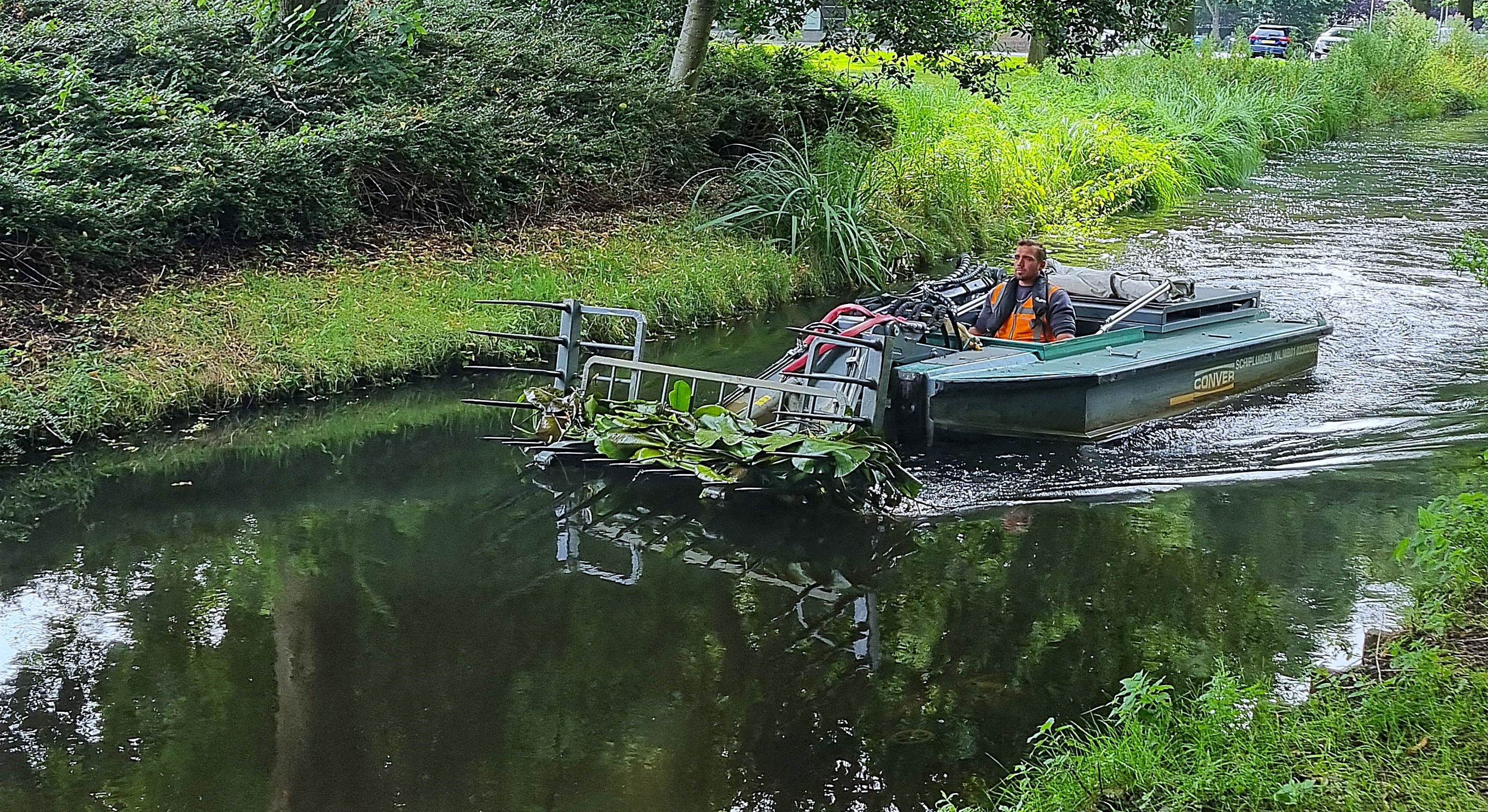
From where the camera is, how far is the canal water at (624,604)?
5.61 meters

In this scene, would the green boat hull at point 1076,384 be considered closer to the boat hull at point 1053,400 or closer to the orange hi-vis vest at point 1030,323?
the boat hull at point 1053,400

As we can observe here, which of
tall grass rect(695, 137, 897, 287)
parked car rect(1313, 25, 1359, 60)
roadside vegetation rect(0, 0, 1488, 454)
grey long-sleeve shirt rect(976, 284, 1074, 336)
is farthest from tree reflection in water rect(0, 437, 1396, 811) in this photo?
parked car rect(1313, 25, 1359, 60)

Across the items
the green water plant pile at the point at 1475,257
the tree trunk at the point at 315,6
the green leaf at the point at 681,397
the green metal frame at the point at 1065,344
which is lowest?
the green metal frame at the point at 1065,344

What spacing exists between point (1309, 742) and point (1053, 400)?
4739 millimetres

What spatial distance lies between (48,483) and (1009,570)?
19.6ft

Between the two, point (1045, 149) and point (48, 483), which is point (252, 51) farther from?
point (1045, 149)

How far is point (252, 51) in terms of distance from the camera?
14.6m

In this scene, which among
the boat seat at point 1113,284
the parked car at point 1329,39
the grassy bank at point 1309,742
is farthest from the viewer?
the parked car at point 1329,39

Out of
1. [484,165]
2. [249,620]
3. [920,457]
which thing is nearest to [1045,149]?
[484,165]

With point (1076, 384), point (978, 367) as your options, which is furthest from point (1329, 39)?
point (978, 367)

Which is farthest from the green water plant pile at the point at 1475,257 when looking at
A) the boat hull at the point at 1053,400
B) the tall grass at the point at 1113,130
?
the tall grass at the point at 1113,130

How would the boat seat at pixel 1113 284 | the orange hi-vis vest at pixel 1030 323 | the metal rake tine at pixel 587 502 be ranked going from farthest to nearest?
the boat seat at pixel 1113 284, the orange hi-vis vest at pixel 1030 323, the metal rake tine at pixel 587 502

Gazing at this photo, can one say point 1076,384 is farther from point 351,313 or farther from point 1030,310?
point 351,313

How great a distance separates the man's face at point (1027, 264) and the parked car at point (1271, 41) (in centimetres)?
3598
